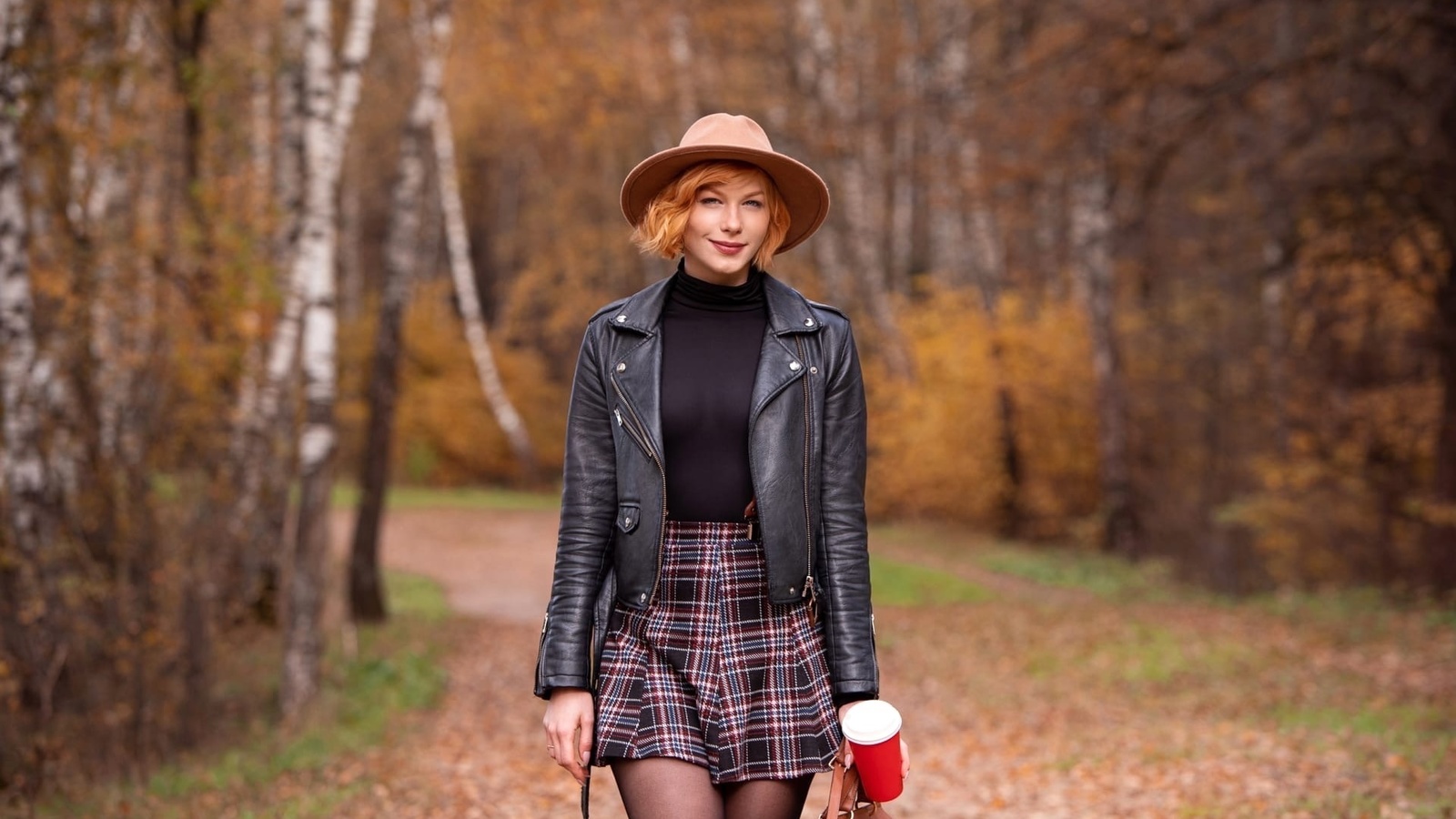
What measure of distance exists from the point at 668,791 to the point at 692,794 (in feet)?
0.16

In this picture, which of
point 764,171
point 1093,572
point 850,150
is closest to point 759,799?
point 764,171

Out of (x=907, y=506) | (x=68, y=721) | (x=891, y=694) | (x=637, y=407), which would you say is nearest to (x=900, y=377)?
(x=907, y=506)

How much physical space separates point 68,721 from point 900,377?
51.4 feet

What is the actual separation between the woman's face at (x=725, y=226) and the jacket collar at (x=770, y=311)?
0.35 ft

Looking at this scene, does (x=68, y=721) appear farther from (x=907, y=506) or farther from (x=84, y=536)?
(x=907, y=506)

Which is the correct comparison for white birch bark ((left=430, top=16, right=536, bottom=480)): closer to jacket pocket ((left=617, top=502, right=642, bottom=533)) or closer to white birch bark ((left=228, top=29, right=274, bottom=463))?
white birch bark ((left=228, top=29, right=274, bottom=463))

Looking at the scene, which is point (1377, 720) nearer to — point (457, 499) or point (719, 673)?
point (719, 673)

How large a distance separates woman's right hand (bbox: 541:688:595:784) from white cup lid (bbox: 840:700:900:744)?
0.54m

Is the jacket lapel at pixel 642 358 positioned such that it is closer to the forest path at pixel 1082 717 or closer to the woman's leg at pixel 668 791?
the woman's leg at pixel 668 791

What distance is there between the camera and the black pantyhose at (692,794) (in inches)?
106

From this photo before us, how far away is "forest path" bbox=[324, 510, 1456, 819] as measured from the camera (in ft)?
20.5

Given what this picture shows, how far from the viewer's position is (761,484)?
9.12 feet

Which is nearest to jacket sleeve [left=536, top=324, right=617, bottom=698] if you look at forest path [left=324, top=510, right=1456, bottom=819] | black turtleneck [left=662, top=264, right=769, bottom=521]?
black turtleneck [left=662, top=264, right=769, bottom=521]

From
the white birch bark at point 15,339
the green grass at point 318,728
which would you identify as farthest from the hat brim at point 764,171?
the white birch bark at point 15,339
